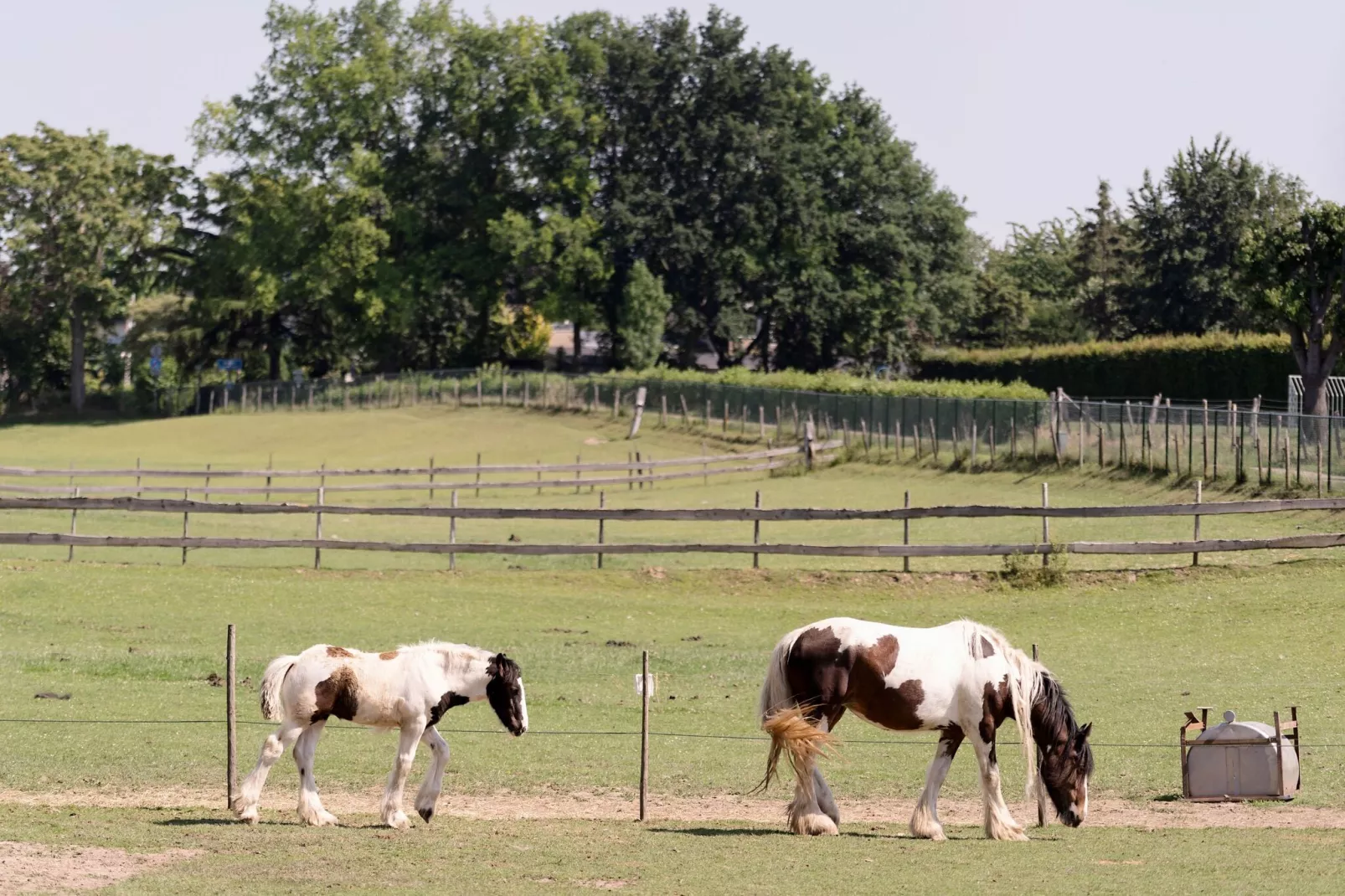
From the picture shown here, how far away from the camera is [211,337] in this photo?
90.2 meters

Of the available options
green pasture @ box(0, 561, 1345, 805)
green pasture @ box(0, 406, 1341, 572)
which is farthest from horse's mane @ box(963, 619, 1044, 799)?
green pasture @ box(0, 406, 1341, 572)

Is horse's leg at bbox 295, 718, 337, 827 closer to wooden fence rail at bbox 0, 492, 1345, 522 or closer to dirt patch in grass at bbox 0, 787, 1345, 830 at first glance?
dirt patch in grass at bbox 0, 787, 1345, 830

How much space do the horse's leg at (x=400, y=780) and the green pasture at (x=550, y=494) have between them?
20.3 metres

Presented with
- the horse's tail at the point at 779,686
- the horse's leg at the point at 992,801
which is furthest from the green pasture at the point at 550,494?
the horse's tail at the point at 779,686

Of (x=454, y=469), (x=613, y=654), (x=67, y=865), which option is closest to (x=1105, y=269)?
(x=454, y=469)

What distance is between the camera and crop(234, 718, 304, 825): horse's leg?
13148 mm

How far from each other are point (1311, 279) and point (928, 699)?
137 ft

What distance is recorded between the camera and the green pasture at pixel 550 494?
117 feet

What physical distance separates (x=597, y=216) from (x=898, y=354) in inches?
722

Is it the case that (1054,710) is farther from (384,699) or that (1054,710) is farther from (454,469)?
(454,469)

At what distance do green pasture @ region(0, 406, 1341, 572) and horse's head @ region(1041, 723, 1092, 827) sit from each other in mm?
18662

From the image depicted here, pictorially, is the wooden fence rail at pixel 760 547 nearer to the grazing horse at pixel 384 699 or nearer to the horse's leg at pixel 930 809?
the horse's leg at pixel 930 809

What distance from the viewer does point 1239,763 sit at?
50.2ft

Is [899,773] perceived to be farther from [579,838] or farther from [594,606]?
[594,606]
